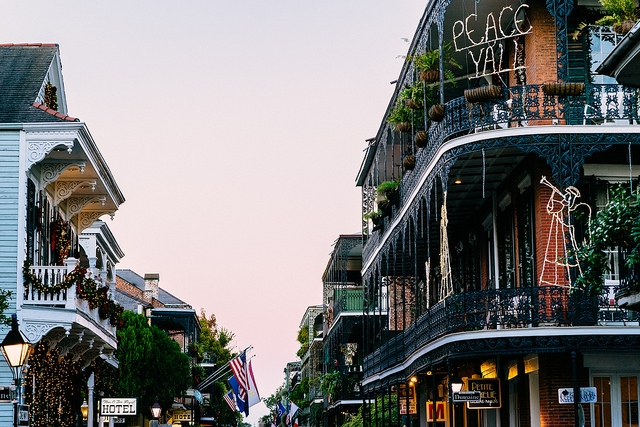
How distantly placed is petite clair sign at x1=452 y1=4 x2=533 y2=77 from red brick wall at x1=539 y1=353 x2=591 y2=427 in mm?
5697

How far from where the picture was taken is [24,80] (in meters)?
23.7

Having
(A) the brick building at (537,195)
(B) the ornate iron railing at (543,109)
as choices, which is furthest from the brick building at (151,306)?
(B) the ornate iron railing at (543,109)

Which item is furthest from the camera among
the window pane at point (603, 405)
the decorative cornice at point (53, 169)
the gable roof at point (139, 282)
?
the gable roof at point (139, 282)

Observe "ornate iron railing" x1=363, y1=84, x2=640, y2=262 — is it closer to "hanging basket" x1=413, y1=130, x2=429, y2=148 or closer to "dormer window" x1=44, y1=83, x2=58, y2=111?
"hanging basket" x1=413, y1=130, x2=429, y2=148

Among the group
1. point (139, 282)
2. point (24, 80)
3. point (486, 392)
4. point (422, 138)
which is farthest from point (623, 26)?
point (139, 282)

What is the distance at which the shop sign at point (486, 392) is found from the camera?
66.3 ft

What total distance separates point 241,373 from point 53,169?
2691 cm

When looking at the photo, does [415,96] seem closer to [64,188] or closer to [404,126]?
[404,126]

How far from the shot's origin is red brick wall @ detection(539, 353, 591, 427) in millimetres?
17969

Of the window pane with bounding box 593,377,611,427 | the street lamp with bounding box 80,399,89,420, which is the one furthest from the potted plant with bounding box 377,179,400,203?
the street lamp with bounding box 80,399,89,420

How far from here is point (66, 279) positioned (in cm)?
2117

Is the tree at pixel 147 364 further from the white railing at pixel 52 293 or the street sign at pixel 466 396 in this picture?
the street sign at pixel 466 396

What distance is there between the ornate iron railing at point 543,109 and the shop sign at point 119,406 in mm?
12239

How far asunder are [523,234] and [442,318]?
7.96ft
